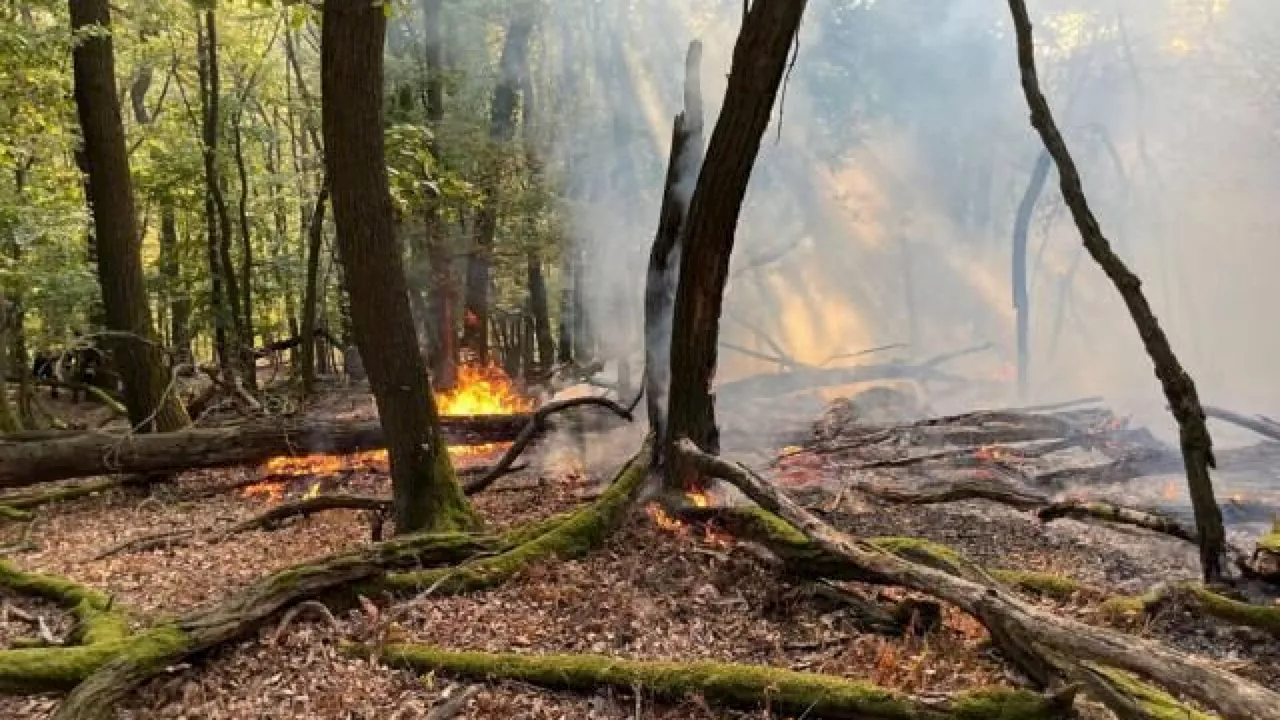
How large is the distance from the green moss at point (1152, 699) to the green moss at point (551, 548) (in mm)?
3128

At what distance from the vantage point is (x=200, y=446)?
9031 millimetres

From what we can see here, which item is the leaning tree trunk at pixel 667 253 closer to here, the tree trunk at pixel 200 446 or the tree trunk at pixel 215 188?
the tree trunk at pixel 200 446

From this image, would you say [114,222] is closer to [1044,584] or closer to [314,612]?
[314,612]

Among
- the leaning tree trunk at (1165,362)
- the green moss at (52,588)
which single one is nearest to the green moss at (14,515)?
the green moss at (52,588)

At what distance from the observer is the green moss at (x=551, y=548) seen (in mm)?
5070

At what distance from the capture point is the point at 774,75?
554 centimetres

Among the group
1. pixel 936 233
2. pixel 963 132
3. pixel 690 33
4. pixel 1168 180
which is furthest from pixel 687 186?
pixel 1168 180

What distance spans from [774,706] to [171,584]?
15.2 ft

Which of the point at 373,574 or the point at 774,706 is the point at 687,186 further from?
the point at 774,706

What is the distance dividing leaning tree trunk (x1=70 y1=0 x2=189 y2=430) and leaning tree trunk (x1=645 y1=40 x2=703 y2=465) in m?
5.26

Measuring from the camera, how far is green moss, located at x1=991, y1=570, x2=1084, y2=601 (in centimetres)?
536

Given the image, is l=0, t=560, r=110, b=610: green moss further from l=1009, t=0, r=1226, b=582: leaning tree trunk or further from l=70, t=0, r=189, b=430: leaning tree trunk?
l=1009, t=0, r=1226, b=582: leaning tree trunk

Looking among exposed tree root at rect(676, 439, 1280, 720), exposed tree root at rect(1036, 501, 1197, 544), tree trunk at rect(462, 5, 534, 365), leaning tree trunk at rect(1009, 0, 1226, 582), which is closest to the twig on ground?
exposed tree root at rect(676, 439, 1280, 720)

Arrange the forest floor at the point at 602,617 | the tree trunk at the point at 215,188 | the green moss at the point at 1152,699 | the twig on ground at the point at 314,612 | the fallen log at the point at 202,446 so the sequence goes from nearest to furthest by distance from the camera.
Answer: the green moss at the point at 1152,699 < the forest floor at the point at 602,617 < the twig on ground at the point at 314,612 < the fallen log at the point at 202,446 < the tree trunk at the point at 215,188
